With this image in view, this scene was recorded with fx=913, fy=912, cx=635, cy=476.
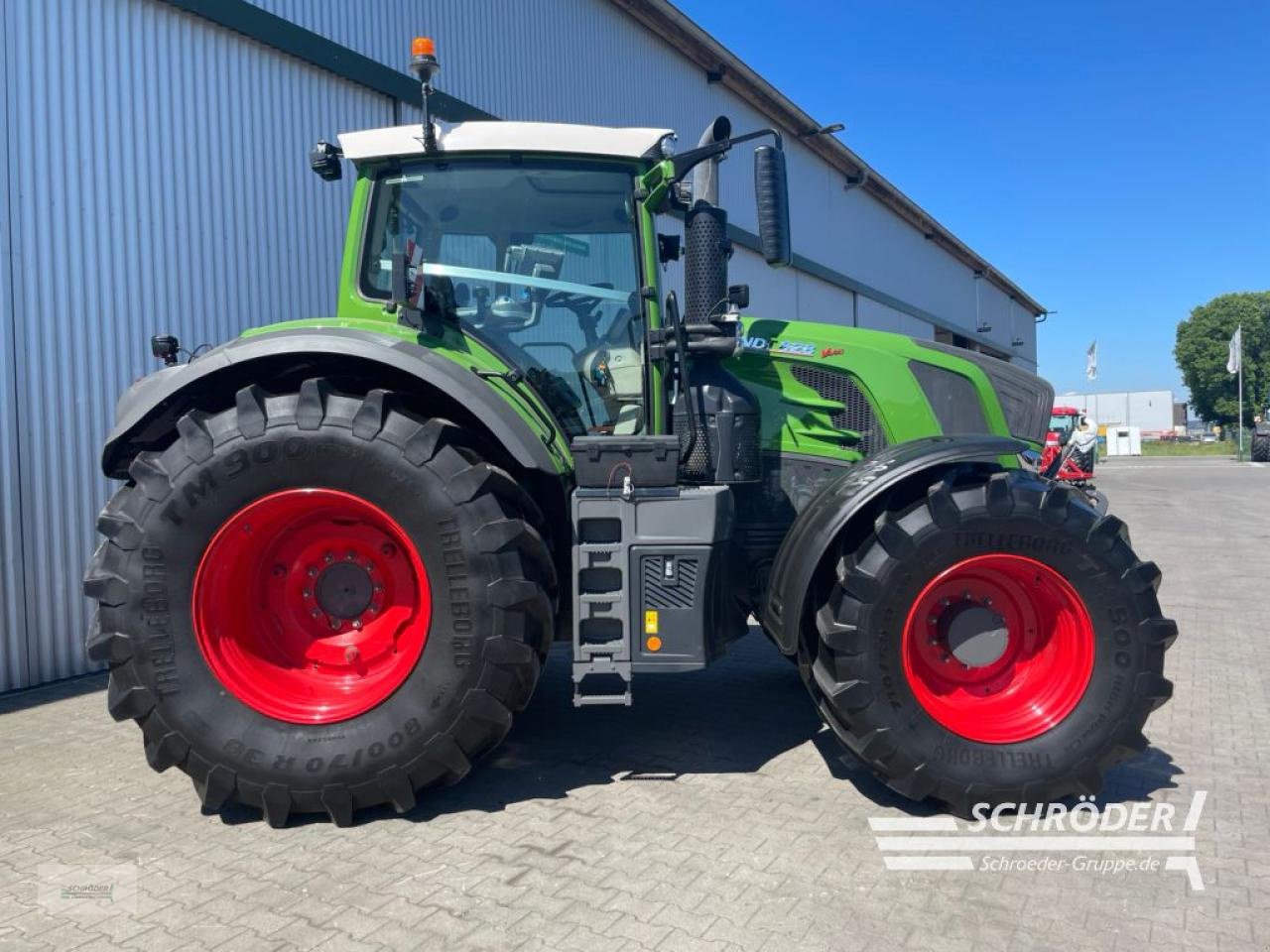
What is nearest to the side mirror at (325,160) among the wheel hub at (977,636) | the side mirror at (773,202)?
the side mirror at (773,202)

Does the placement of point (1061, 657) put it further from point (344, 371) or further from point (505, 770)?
point (344, 371)

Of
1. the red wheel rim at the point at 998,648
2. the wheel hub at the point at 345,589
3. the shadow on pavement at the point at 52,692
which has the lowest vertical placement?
the shadow on pavement at the point at 52,692

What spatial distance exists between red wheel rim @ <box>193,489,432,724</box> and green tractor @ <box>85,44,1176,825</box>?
12 millimetres

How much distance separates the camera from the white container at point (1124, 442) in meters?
42.6

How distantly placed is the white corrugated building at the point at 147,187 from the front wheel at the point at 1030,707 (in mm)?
4804

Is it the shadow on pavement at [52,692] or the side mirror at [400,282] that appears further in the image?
the shadow on pavement at [52,692]

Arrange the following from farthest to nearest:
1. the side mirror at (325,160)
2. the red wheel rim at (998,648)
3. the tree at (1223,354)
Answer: the tree at (1223,354) → the side mirror at (325,160) → the red wheel rim at (998,648)

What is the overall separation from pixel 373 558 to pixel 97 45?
14.3ft

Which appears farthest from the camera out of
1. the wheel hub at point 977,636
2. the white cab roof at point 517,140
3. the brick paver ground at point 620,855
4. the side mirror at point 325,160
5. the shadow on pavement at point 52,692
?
the shadow on pavement at point 52,692

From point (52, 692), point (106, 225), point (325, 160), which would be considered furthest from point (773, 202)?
point (52, 692)

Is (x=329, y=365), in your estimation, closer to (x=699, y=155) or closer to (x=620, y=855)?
(x=699, y=155)

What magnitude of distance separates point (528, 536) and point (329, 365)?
1.08 m

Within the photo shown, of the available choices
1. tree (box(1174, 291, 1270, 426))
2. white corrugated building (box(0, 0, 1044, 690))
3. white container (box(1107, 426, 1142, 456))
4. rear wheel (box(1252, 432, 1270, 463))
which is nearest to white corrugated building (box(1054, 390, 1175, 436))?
tree (box(1174, 291, 1270, 426))

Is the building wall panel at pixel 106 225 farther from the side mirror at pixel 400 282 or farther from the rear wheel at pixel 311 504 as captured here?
the side mirror at pixel 400 282
